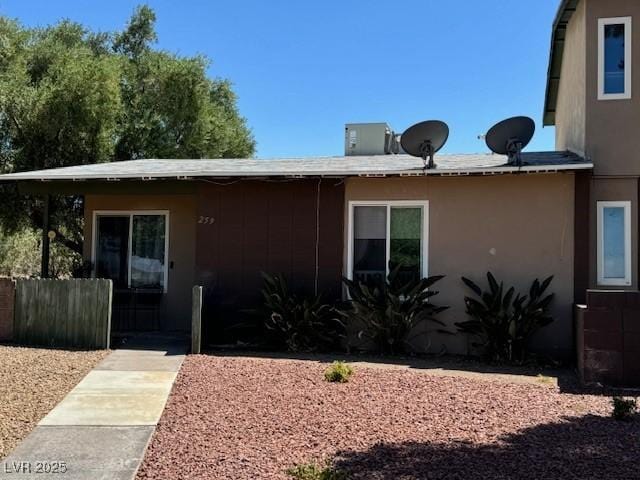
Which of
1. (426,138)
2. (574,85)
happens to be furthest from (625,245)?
(426,138)

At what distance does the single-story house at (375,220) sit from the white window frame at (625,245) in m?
0.44

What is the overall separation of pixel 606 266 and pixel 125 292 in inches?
323

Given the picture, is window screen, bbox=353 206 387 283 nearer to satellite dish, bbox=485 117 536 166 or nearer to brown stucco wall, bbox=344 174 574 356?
brown stucco wall, bbox=344 174 574 356

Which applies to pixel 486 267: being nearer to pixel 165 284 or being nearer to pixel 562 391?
pixel 562 391

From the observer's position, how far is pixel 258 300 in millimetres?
9734

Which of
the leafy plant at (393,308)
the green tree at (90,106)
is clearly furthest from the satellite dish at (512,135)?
the green tree at (90,106)

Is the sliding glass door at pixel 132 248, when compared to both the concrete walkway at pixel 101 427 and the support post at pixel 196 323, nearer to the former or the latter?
the support post at pixel 196 323

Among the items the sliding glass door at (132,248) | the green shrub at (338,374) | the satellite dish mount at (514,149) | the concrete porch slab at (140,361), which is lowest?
the concrete porch slab at (140,361)

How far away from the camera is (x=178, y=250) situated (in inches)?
452

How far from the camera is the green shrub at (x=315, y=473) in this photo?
150 inches

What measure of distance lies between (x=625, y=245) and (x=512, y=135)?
229cm

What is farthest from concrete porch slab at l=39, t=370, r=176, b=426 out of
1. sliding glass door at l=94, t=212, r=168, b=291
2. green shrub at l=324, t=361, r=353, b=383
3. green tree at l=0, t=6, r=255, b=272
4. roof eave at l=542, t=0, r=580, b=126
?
green tree at l=0, t=6, r=255, b=272

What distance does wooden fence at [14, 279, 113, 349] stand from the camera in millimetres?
8773

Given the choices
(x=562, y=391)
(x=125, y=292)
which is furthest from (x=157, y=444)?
(x=125, y=292)
